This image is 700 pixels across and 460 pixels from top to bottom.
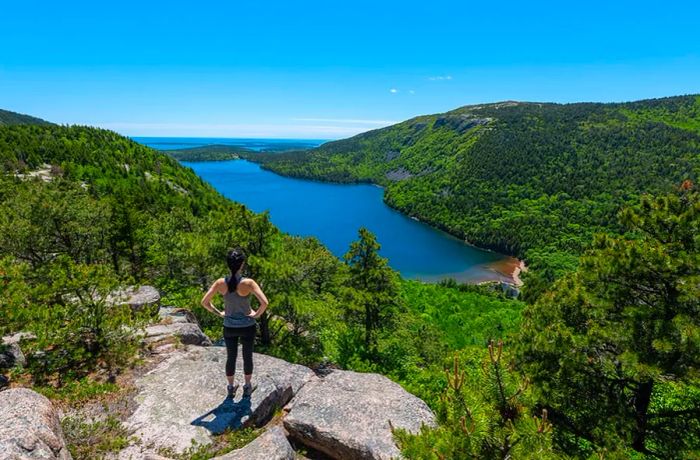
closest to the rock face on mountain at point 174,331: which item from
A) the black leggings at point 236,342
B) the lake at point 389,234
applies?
the black leggings at point 236,342

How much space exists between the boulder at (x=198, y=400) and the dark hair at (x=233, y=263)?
3.06m

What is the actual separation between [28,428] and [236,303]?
374 centimetres

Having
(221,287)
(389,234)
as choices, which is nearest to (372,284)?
(221,287)

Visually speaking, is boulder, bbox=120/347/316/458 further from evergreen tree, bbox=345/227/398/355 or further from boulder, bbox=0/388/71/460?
evergreen tree, bbox=345/227/398/355

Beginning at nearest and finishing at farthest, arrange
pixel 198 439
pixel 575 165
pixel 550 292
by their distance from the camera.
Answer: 1. pixel 198 439
2. pixel 550 292
3. pixel 575 165

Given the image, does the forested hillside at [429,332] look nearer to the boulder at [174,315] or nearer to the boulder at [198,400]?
the boulder at [198,400]

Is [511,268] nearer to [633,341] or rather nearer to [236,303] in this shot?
[633,341]

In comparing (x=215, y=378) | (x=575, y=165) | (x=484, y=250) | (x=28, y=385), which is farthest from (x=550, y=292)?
(x=575, y=165)

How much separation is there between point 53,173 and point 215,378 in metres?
99.8

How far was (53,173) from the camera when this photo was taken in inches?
3314

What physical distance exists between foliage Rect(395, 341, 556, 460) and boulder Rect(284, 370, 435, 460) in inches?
117

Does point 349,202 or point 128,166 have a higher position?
point 128,166

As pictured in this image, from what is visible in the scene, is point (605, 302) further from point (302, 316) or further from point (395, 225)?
point (395, 225)

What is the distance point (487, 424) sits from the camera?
4.37 m
